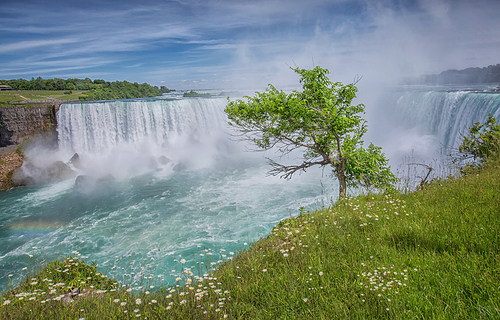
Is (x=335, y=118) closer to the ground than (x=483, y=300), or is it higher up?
higher up

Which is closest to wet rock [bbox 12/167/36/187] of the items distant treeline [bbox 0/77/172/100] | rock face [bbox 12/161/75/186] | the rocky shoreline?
rock face [bbox 12/161/75/186]

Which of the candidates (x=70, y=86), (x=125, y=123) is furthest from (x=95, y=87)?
(x=125, y=123)

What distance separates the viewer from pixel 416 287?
258cm

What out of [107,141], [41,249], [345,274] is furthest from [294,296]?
[107,141]

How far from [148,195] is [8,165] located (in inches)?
629

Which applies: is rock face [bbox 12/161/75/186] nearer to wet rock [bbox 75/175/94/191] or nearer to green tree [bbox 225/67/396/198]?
wet rock [bbox 75/175/94/191]

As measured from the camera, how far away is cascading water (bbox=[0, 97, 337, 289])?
11.6 meters

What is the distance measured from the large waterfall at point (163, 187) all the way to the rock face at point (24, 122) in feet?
5.26

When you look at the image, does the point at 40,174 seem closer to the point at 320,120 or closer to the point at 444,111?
the point at 320,120

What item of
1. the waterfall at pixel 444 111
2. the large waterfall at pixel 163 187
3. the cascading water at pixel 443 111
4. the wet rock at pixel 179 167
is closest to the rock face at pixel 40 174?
the large waterfall at pixel 163 187

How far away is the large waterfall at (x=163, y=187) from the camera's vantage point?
11742 mm

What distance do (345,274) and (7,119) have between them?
35.0 meters

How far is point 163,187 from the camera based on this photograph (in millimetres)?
20500

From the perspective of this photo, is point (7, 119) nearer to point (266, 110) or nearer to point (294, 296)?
point (266, 110)
